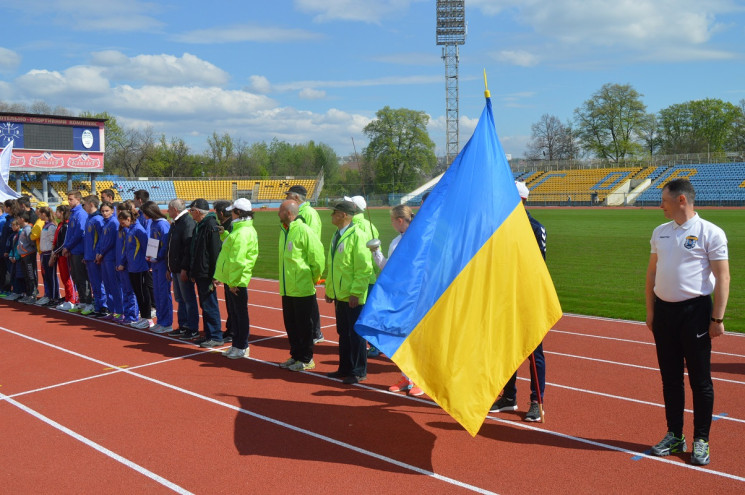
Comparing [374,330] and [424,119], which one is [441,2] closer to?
[424,119]

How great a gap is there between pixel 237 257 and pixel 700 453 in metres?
5.45

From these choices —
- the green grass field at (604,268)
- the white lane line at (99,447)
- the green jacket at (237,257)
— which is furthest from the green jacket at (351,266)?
the white lane line at (99,447)

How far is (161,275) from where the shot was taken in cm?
973

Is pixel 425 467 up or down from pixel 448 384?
down

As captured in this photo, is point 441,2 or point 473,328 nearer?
point 473,328

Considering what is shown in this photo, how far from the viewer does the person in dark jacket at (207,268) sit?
28.9 ft

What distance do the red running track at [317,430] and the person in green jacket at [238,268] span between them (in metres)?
0.36

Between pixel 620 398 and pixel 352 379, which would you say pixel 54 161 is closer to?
pixel 352 379

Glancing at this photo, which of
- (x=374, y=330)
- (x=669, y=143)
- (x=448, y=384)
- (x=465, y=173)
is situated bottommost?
(x=448, y=384)

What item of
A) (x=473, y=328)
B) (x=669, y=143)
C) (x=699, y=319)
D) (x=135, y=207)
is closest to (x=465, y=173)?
(x=473, y=328)

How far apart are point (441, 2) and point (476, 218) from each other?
62270 millimetres

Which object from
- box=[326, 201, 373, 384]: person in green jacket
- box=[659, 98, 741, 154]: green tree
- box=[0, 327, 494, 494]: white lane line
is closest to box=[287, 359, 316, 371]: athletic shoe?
box=[326, 201, 373, 384]: person in green jacket

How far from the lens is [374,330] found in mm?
5105

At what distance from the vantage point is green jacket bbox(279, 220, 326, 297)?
7328 mm
